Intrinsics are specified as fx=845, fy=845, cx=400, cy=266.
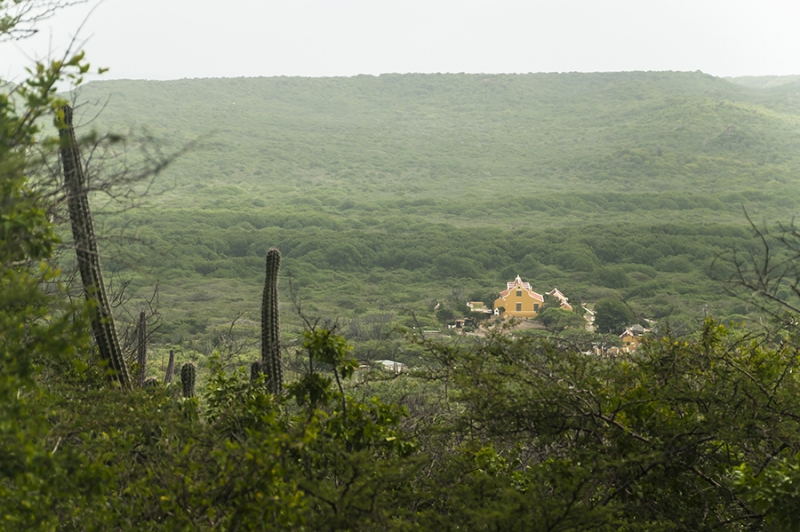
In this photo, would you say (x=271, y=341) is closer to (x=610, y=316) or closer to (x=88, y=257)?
(x=88, y=257)

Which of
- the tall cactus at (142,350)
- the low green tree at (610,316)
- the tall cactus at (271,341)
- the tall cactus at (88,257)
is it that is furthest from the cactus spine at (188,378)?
the low green tree at (610,316)

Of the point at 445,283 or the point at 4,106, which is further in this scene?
the point at 445,283

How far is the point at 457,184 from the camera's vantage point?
129 m

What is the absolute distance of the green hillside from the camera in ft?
281

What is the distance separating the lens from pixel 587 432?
253 inches

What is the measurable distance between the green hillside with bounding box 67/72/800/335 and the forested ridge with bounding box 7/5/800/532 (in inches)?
24.5

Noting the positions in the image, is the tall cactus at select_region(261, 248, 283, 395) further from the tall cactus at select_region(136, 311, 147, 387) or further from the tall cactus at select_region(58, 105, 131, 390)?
the tall cactus at select_region(136, 311, 147, 387)

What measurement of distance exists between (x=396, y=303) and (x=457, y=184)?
5758 centimetres

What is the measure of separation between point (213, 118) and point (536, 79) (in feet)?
226

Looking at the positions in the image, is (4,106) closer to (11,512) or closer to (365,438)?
(11,512)

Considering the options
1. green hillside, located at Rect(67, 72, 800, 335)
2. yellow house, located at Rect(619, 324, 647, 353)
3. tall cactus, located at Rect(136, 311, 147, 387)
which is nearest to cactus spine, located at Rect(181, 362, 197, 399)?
tall cactus, located at Rect(136, 311, 147, 387)

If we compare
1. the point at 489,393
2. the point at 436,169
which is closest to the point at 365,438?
the point at 489,393

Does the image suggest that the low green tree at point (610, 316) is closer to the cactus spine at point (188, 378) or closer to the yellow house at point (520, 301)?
the yellow house at point (520, 301)

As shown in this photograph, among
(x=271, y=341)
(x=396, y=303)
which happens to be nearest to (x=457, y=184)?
(x=396, y=303)
